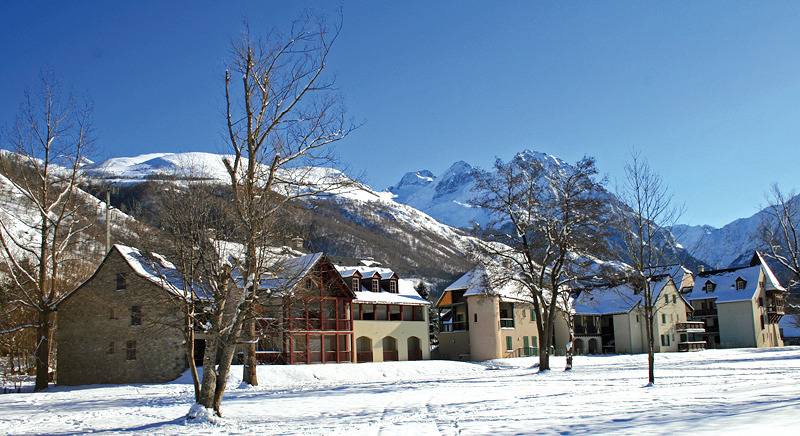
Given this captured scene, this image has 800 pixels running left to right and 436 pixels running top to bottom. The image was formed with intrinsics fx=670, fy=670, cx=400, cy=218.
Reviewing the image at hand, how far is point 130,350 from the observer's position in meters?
41.8

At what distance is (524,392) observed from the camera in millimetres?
25219

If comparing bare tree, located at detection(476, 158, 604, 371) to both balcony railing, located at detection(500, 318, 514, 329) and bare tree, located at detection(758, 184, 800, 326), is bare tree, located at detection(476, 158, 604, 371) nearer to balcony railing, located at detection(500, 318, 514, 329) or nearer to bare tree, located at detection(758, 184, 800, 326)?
bare tree, located at detection(758, 184, 800, 326)

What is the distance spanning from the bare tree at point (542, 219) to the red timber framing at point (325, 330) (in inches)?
575

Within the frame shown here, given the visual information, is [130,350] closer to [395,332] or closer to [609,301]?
[395,332]

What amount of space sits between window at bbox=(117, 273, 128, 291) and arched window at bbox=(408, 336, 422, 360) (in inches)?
1078

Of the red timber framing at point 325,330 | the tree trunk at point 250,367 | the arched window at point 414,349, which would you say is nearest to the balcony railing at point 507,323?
the arched window at point 414,349

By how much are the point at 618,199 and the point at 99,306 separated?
32243 millimetres

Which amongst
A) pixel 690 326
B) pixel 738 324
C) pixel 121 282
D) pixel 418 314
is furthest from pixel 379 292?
pixel 738 324

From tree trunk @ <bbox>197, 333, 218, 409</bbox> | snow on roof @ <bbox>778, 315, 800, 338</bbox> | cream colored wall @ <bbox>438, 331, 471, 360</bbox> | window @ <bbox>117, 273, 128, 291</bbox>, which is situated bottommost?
snow on roof @ <bbox>778, 315, 800, 338</bbox>

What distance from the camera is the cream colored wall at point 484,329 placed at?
204 feet

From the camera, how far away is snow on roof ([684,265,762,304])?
83.1 m

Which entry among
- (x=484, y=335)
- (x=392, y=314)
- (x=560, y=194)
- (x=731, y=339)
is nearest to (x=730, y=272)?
(x=731, y=339)

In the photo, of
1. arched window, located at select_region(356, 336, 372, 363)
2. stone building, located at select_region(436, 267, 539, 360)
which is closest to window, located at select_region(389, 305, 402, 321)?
arched window, located at select_region(356, 336, 372, 363)

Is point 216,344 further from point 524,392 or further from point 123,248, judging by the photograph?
point 123,248
